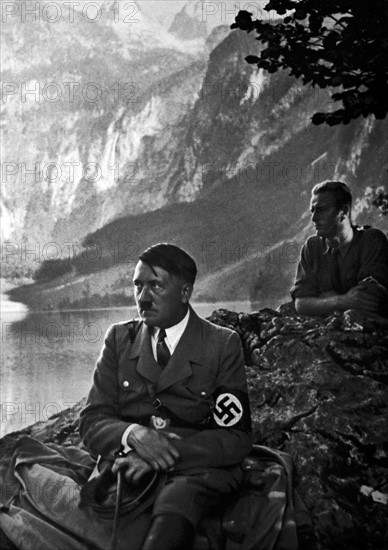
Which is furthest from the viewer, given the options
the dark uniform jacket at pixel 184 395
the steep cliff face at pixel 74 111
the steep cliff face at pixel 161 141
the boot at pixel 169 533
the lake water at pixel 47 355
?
the steep cliff face at pixel 74 111

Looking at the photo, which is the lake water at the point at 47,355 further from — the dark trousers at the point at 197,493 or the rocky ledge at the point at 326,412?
the dark trousers at the point at 197,493

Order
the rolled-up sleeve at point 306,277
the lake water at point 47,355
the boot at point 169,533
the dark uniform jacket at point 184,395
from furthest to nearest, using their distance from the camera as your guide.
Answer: the rolled-up sleeve at point 306,277, the lake water at point 47,355, the dark uniform jacket at point 184,395, the boot at point 169,533

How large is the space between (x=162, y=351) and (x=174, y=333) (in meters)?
0.16

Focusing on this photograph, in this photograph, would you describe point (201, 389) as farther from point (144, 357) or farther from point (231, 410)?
point (144, 357)

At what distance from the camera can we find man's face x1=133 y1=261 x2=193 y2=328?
6.62m

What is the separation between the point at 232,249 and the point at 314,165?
0.99 meters

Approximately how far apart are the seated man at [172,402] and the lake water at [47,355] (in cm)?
38

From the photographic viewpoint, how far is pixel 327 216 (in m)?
7.27

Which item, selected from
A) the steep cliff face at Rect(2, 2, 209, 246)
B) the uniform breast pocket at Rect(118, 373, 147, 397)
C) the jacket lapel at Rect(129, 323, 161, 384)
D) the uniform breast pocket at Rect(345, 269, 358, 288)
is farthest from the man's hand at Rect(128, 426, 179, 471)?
the steep cliff face at Rect(2, 2, 209, 246)

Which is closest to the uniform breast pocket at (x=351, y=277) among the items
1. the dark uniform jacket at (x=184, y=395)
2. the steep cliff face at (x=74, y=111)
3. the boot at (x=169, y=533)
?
the dark uniform jacket at (x=184, y=395)

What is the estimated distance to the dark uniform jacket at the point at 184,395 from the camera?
628 cm

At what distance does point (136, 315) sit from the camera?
278 inches

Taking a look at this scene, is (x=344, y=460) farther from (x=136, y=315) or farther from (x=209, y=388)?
(x=136, y=315)

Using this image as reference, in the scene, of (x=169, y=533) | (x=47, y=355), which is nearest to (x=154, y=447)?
(x=169, y=533)
